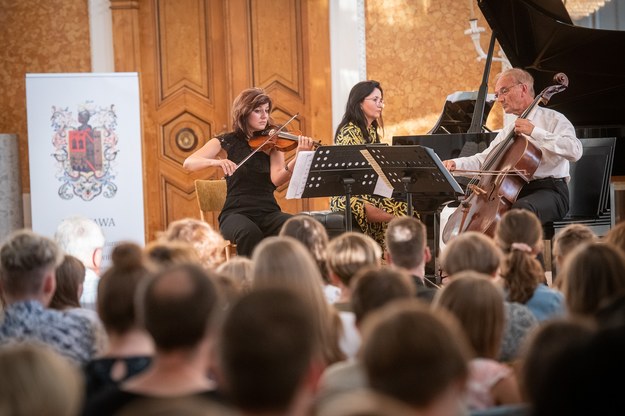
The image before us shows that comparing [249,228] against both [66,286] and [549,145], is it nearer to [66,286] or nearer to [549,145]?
[549,145]

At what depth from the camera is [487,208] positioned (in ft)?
15.8

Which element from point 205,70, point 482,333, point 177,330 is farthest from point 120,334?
point 205,70

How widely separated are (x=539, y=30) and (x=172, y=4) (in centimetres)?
358

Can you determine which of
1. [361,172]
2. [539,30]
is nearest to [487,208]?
[361,172]

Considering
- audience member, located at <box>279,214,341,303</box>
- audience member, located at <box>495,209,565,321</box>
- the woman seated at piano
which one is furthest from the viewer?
the woman seated at piano

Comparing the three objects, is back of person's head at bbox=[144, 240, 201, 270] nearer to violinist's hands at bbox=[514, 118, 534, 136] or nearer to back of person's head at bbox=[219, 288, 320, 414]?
back of person's head at bbox=[219, 288, 320, 414]

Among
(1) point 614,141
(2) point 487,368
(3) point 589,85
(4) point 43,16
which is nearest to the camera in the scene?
(2) point 487,368

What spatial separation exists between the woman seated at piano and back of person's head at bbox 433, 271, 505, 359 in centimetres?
332

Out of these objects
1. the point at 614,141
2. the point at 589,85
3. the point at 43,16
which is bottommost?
the point at 614,141

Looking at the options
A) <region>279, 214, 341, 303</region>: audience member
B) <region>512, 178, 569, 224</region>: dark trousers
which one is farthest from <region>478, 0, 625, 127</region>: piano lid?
<region>279, 214, 341, 303</region>: audience member

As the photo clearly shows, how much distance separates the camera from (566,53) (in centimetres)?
586

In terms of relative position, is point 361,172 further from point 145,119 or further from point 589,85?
point 145,119

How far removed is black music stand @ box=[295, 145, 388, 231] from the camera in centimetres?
464

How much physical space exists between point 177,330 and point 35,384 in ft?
1.90
